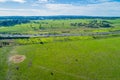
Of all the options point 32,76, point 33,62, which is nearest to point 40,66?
point 33,62

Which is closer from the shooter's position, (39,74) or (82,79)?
(82,79)

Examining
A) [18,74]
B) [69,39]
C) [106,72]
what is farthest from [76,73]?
[69,39]

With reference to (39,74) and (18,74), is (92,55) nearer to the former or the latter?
(39,74)

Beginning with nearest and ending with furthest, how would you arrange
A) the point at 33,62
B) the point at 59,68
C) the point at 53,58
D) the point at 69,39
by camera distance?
the point at 59,68 < the point at 33,62 < the point at 53,58 < the point at 69,39

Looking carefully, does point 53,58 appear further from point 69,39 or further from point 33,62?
point 69,39

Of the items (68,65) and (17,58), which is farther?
(17,58)

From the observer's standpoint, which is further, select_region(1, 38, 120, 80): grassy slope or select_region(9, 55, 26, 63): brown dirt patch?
select_region(9, 55, 26, 63): brown dirt patch

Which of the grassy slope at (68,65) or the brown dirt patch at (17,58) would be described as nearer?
the grassy slope at (68,65)

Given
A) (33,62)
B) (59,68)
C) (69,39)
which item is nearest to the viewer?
(59,68)
